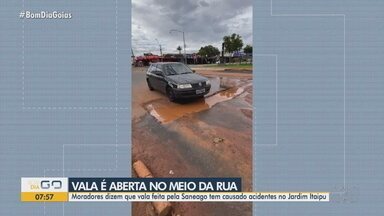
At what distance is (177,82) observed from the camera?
21.2 ft

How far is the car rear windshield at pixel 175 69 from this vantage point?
723cm

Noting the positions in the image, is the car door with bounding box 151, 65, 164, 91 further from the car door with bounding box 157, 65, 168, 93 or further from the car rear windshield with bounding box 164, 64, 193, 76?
the car rear windshield with bounding box 164, 64, 193, 76

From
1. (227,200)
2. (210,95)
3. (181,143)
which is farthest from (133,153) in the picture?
(210,95)

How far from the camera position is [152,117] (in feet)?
18.1

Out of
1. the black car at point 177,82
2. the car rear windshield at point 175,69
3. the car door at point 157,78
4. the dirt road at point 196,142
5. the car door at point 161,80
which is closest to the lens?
the dirt road at point 196,142

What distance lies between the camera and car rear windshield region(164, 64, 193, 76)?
7.23 metres

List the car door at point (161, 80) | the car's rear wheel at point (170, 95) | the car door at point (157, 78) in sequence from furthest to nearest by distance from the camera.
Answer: the car door at point (157, 78), the car door at point (161, 80), the car's rear wheel at point (170, 95)

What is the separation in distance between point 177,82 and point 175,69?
110cm

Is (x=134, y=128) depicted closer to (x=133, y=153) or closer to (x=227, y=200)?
(x=133, y=153)
